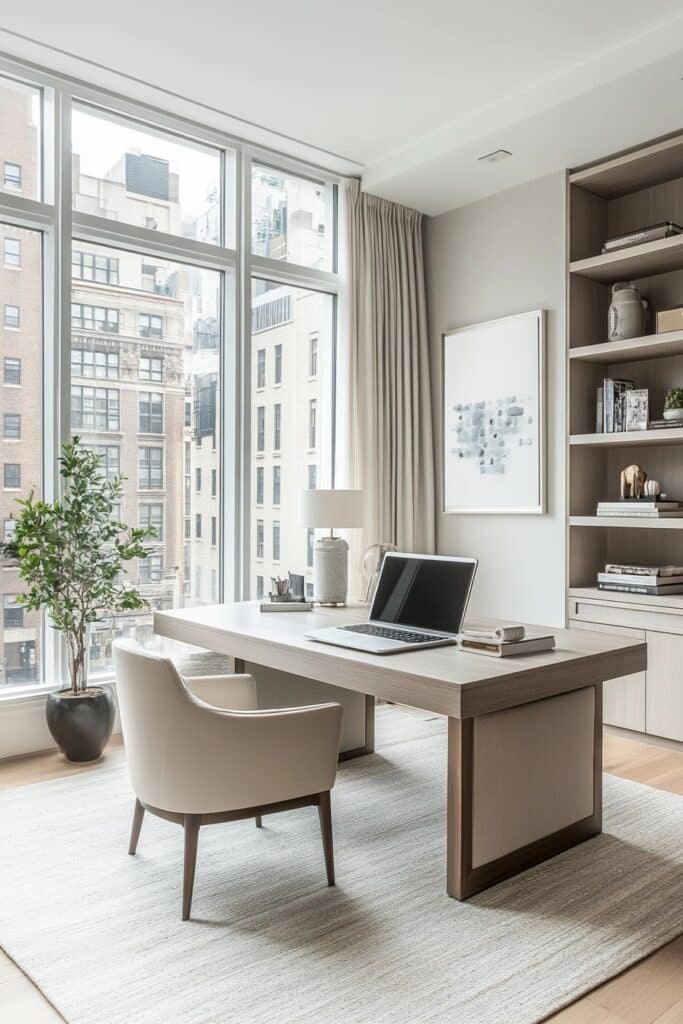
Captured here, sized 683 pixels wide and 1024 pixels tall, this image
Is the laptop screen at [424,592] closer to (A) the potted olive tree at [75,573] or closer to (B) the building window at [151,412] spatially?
(A) the potted olive tree at [75,573]

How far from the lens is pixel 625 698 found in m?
3.82

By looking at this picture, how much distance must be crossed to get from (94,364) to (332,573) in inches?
60.6

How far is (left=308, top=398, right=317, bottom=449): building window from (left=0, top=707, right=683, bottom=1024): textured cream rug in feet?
7.24

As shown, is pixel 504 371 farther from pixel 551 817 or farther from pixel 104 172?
pixel 551 817

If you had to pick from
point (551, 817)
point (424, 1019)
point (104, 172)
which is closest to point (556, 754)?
point (551, 817)

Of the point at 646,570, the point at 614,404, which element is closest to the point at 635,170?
the point at 614,404

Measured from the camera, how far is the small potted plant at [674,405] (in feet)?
12.1

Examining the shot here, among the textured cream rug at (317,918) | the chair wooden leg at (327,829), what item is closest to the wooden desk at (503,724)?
the textured cream rug at (317,918)

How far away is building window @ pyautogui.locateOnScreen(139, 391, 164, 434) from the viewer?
397cm

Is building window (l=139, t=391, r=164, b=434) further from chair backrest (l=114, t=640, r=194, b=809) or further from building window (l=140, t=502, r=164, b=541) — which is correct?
chair backrest (l=114, t=640, r=194, b=809)

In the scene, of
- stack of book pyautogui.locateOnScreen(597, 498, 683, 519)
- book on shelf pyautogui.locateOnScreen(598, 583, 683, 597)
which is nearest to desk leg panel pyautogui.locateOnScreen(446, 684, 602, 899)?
book on shelf pyautogui.locateOnScreen(598, 583, 683, 597)

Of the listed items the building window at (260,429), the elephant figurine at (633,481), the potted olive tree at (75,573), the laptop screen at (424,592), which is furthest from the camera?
the building window at (260,429)

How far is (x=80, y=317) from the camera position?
374 cm

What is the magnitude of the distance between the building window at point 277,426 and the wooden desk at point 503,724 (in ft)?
6.08
